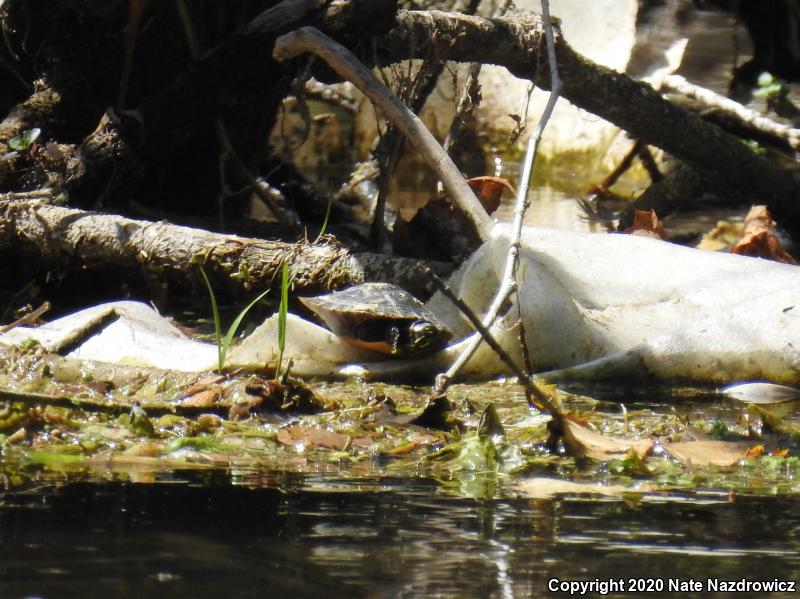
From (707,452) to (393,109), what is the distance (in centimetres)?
179

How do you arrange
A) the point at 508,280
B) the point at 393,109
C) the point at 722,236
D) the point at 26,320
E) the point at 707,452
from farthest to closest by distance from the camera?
the point at 722,236 → the point at 393,109 → the point at 26,320 → the point at 508,280 → the point at 707,452

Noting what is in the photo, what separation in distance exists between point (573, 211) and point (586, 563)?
5460 millimetres

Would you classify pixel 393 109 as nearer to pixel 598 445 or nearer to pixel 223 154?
pixel 223 154

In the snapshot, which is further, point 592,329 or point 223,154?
point 223,154

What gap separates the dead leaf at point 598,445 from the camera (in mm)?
2553

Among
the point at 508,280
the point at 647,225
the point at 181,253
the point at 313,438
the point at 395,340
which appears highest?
the point at 647,225

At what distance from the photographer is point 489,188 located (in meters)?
4.60

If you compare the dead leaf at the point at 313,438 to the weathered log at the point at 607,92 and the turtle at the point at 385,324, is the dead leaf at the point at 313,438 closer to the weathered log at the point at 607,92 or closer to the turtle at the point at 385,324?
the turtle at the point at 385,324

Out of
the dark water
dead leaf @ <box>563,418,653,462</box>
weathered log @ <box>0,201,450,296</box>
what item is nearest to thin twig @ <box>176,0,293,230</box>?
weathered log @ <box>0,201,450,296</box>

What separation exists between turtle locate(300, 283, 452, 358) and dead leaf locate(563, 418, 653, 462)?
2.35ft

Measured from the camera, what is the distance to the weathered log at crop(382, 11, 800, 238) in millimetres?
4465

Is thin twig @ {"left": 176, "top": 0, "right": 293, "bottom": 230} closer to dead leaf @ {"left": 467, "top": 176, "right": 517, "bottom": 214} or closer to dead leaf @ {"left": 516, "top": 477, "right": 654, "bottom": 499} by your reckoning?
dead leaf @ {"left": 467, "top": 176, "right": 517, "bottom": 214}

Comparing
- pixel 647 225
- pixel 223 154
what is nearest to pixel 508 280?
pixel 647 225

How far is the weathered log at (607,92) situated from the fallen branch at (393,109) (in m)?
0.47
